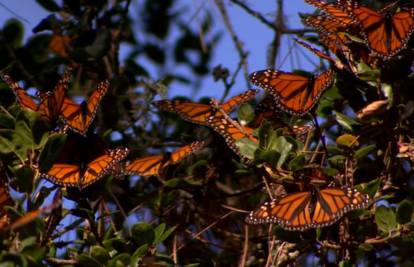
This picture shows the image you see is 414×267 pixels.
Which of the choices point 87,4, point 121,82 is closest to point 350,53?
point 121,82

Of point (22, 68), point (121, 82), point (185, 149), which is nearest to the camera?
point (185, 149)

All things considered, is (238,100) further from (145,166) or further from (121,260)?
(121,260)

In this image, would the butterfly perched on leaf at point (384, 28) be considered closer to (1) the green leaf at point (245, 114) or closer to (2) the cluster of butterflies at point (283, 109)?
(2) the cluster of butterflies at point (283, 109)


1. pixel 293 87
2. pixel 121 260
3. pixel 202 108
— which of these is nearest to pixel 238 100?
pixel 202 108

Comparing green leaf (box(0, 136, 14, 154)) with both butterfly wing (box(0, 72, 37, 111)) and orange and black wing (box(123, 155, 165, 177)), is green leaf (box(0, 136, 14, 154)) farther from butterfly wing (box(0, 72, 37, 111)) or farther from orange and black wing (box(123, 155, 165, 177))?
orange and black wing (box(123, 155, 165, 177))

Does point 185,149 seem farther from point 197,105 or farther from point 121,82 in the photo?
point 121,82

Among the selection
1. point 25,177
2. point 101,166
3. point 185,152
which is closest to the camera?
point 25,177

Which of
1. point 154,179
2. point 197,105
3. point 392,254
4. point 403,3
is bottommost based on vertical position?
point 392,254
